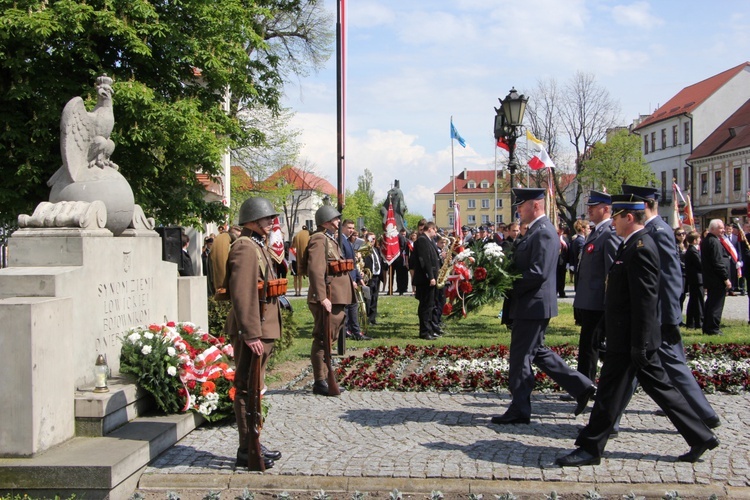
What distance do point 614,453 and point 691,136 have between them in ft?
224

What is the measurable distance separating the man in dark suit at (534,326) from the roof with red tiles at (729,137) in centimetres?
5662

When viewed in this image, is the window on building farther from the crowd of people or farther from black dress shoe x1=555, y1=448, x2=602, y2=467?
black dress shoe x1=555, y1=448, x2=602, y2=467

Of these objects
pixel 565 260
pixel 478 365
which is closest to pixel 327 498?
pixel 478 365

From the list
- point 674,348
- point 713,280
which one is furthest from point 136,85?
point 674,348

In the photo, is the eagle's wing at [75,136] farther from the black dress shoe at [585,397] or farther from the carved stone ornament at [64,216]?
the black dress shoe at [585,397]

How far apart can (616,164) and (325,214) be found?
49.3m

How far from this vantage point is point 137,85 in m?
17.0

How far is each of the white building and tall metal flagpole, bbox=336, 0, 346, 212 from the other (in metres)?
59.6

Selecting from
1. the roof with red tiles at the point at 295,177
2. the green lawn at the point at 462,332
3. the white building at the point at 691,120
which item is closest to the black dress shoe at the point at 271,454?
the green lawn at the point at 462,332

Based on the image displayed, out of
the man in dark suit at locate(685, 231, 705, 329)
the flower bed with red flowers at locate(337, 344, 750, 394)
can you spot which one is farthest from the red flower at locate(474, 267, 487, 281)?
the man in dark suit at locate(685, 231, 705, 329)

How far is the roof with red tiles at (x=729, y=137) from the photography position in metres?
59.1

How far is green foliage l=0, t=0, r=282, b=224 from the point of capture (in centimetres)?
1669

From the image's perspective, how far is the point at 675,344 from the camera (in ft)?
21.6

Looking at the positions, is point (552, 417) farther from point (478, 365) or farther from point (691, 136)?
point (691, 136)
